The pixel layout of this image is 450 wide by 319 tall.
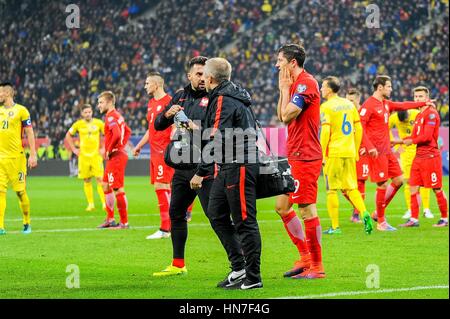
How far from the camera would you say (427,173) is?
15375 millimetres

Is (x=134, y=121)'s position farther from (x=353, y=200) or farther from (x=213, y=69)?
(x=213, y=69)

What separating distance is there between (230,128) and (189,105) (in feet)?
5.50

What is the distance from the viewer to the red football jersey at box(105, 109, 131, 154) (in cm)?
1547

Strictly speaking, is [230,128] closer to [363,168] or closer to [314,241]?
[314,241]

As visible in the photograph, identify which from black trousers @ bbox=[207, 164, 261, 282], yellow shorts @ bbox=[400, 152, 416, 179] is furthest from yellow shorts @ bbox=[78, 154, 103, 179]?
black trousers @ bbox=[207, 164, 261, 282]

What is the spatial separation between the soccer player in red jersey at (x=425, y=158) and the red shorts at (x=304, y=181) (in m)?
6.19

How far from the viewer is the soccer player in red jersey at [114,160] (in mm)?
15328

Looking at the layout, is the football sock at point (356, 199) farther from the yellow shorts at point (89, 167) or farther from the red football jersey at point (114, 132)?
the yellow shorts at point (89, 167)

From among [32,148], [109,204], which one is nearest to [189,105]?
[32,148]

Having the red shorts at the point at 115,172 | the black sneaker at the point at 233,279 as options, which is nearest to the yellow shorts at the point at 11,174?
the red shorts at the point at 115,172

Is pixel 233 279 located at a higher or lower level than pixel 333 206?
lower

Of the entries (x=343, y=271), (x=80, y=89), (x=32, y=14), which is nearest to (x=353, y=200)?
(x=343, y=271)

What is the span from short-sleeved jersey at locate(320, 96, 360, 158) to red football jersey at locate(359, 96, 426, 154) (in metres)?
1.16

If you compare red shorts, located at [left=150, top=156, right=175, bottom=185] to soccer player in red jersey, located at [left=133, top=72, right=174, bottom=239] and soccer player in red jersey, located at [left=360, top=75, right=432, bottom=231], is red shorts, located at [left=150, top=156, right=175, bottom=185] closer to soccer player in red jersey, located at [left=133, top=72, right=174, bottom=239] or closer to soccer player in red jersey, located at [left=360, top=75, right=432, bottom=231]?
soccer player in red jersey, located at [left=133, top=72, right=174, bottom=239]
